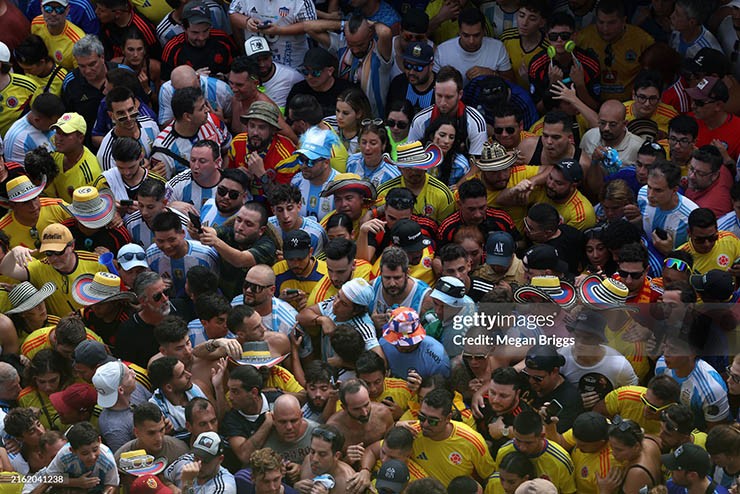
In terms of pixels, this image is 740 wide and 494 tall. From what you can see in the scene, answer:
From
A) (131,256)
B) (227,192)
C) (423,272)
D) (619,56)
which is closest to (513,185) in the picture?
(423,272)

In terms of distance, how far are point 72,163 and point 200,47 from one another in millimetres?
1882

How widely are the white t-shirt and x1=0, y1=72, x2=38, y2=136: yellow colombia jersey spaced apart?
12.5 ft

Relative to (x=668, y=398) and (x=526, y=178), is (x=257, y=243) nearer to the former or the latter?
(x=526, y=178)

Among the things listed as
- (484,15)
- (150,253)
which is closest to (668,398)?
(150,253)

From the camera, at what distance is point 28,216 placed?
13.0 metres

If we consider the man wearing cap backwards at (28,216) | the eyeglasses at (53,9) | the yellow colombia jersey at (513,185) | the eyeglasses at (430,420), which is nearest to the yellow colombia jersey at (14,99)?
the eyeglasses at (53,9)

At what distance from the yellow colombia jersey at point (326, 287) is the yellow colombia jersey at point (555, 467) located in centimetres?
216

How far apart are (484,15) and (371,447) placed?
17.8ft

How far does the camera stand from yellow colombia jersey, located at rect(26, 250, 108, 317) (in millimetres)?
12430

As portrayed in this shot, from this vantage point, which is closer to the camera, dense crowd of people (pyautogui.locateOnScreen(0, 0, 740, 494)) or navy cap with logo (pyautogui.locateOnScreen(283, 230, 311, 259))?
dense crowd of people (pyautogui.locateOnScreen(0, 0, 740, 494))

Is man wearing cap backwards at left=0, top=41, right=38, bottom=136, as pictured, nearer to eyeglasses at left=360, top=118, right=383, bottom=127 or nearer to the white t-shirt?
eyeglasses at left=360, top=118, right=383, bottom=127

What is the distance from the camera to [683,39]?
14.6 metres

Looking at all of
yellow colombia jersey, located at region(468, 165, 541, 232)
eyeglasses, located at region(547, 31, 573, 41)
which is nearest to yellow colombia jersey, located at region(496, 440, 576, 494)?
yellow colombia jersey, located at region(468, 165, 541, 232)

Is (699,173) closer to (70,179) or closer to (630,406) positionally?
(630,406)
